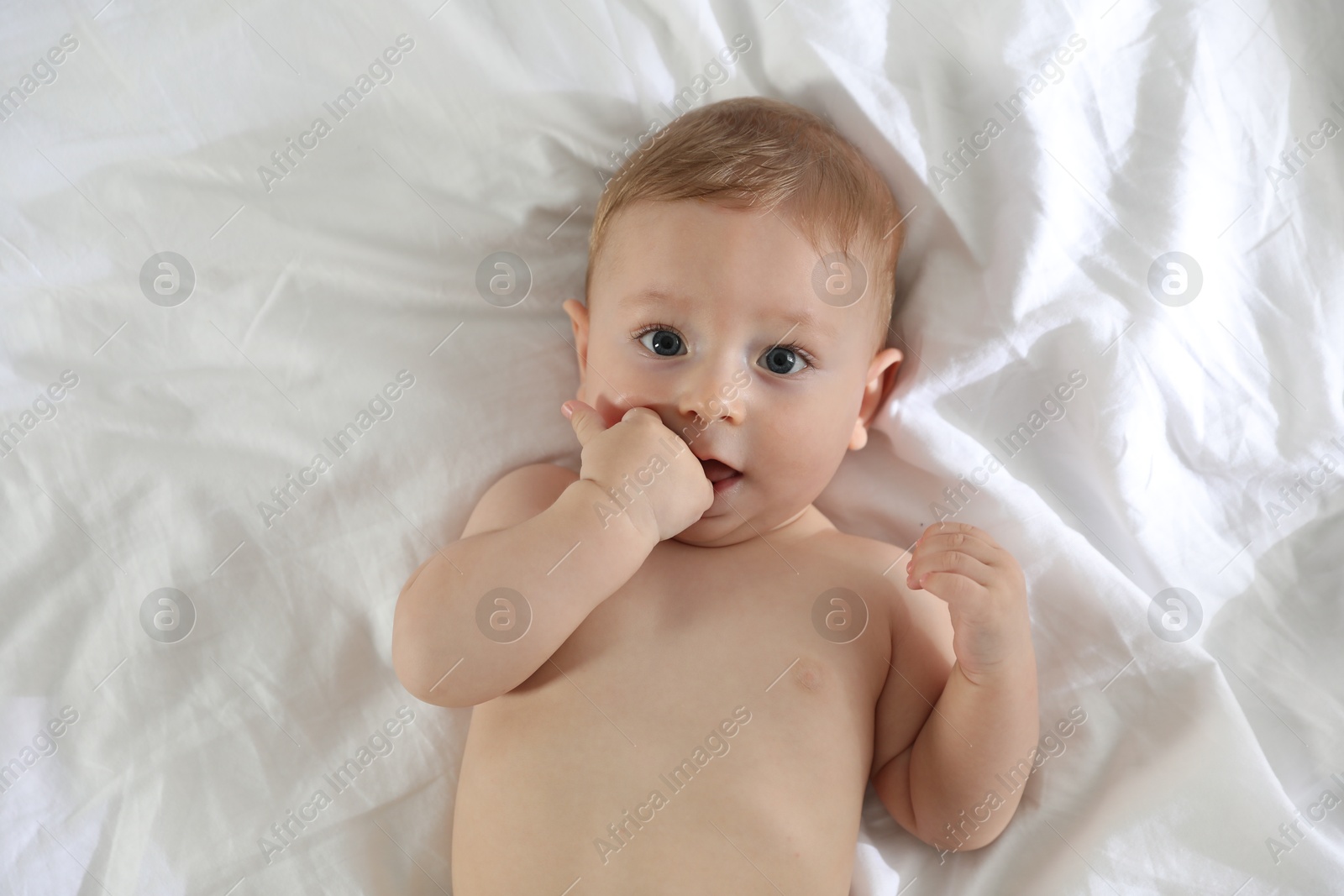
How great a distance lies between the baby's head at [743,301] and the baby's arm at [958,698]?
0.28 metres

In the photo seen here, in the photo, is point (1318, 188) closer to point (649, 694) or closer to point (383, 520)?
point (649, 694)

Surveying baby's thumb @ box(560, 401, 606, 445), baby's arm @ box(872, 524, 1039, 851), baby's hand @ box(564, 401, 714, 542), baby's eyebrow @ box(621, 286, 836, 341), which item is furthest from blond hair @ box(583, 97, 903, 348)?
baby's arm @ box(872, 524, 1039, 851)

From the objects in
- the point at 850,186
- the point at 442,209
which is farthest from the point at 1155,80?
the point at 442,209

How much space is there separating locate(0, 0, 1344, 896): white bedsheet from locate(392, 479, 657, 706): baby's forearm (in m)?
0.29

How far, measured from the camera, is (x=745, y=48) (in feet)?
6.08

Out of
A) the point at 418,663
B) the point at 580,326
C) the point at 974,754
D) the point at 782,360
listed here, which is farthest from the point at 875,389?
the point at 418,663

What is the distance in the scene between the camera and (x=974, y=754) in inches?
61.8

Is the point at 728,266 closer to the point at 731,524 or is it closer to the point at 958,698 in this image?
the point at 731,524

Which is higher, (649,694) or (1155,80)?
(1155,80)

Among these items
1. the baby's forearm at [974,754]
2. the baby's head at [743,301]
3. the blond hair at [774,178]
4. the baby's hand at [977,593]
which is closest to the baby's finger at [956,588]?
the baby's hand at [977,593]

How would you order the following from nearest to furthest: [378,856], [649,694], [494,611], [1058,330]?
[494,611], [649,694], [378,856], [1058,330]

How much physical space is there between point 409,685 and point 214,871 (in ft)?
1.62

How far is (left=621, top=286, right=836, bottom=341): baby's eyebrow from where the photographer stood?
154 centimetres

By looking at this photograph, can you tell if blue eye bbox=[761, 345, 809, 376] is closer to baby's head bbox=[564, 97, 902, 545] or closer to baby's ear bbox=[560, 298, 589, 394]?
baby's head bbox=[564, 97, 902, 545]
